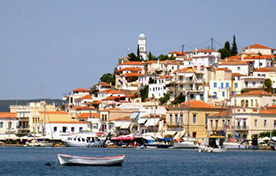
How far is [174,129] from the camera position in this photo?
11844 centimetres

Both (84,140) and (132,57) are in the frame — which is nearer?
(84,140)

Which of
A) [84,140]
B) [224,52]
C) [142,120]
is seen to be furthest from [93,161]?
[224,52]

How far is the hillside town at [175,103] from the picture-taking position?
4567 inches

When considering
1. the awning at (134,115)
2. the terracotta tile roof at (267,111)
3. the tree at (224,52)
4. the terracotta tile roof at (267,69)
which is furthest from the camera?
the tree at (224,52)

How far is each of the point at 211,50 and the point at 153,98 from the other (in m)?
15.1

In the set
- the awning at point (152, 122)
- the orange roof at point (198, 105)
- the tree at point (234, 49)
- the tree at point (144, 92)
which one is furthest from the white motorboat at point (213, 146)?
the tree at point (234, 49)

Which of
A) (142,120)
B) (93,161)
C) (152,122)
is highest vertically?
(142,120)

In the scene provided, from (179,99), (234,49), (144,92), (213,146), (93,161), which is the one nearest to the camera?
(93,161)

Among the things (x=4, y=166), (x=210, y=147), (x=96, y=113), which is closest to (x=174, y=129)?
(x=210, y=147)

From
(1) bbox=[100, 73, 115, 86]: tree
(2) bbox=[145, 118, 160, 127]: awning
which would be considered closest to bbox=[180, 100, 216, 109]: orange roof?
(2) bbox=[145, 118, 160, 127]: awning

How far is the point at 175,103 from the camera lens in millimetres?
133000

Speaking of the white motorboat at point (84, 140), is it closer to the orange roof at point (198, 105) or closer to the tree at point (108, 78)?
the orange roof at point (198, 105)

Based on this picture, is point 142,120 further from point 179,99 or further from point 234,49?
point 234,49

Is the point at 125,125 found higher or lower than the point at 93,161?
higher
